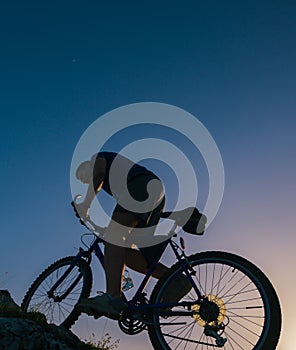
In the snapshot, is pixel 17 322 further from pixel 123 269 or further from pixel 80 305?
pixel 123 269

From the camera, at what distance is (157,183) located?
6805mm

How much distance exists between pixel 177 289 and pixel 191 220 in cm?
87

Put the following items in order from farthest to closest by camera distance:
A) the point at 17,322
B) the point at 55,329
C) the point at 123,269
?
the point at 123,269 < the point at 55,329 < the point at 17,322

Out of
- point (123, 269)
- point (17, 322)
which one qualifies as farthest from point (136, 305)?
point (17, 322)

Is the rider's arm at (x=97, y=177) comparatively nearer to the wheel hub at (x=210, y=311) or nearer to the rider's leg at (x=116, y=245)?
the rider's leg at (x=116, y=245)

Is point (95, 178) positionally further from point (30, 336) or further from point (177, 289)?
point (30, 336)

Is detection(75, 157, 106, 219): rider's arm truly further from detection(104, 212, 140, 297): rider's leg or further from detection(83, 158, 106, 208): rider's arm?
detection(104, 212, 140, 297): rider's leg

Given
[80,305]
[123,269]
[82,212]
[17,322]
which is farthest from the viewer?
[82,212]

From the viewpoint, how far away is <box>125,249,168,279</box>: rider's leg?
6.78 m

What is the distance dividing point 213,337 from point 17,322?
7.26ft

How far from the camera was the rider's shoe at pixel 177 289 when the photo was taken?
20.3 ft

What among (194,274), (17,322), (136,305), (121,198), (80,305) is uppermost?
(121,198)

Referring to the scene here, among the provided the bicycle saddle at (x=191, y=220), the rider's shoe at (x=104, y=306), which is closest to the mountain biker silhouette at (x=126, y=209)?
the rider's shoe at (x=104, y=306)

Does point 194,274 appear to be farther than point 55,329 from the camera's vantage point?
Yes
